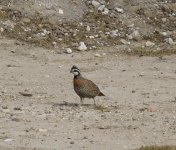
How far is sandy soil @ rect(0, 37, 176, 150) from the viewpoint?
12.8 meters

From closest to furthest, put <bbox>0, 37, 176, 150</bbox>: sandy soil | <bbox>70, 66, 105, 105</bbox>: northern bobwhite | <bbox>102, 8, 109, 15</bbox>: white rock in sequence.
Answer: <bbox>0, 37, 176, 150</bbox>: sandy soil → <bbox>70, 66, 105, 105</bbox>: northern bobwhite → <bbox>102, 8, 109, 15</bbox>: white rock

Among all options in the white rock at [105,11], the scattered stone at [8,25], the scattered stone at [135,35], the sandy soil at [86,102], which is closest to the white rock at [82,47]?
the sandy soil at [86,102]

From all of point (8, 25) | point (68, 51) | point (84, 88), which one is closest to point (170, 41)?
point (68, 51)

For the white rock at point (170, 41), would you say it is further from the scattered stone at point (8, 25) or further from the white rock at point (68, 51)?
the scattered stone at point (8, 25)

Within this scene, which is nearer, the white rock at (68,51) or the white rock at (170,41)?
the white rock at (68,51)

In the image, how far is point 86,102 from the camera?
655 inches

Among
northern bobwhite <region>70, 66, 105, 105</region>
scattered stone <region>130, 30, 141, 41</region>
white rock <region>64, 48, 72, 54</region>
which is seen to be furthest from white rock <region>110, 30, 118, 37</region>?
northern bobwhite <region>70, 66, 105, 105</region>

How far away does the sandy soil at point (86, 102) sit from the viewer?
42.0 ft

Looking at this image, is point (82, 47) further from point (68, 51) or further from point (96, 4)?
point (96, 4)

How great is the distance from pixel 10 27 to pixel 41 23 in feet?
3.66

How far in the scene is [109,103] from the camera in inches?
645

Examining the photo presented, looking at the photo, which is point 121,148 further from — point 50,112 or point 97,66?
point 97,66

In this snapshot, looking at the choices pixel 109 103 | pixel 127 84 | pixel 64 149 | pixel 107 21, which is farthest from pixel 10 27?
pixel 64 149

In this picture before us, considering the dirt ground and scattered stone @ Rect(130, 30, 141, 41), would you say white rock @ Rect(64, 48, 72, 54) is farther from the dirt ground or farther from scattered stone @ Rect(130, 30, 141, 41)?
scattered stone @ Rect(130, 30, 141, 41)
